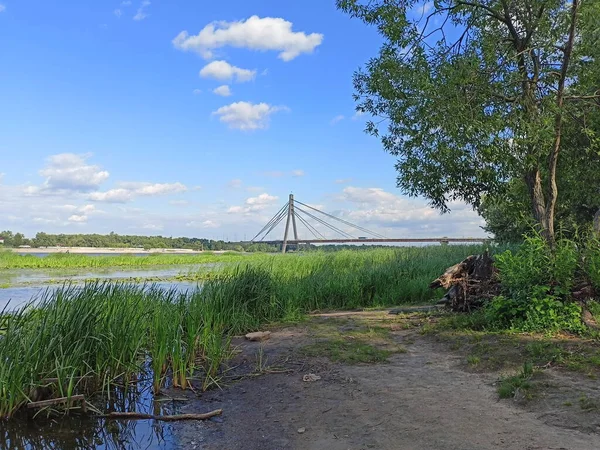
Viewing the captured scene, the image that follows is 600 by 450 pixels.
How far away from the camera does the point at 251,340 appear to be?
25.2 feet

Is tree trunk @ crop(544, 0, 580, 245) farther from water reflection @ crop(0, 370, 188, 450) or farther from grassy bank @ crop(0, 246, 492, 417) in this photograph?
water reflection @ crop(0, 370, 188, 450)

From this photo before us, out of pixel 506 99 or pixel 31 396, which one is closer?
pixel 31 396

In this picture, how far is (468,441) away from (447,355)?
2594mm

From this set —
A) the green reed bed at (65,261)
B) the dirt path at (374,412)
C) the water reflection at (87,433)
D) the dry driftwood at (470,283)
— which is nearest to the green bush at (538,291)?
the dry driftwood at (470,283)

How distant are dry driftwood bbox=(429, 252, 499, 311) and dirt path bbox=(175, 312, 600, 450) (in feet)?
7.58

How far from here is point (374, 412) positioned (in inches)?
171

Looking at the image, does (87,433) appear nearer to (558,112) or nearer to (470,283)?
(470,283)

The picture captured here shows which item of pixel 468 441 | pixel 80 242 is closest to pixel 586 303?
pixel 468 441

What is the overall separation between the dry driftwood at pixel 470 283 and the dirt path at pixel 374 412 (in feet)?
7.58

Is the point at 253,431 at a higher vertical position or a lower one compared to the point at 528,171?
lower

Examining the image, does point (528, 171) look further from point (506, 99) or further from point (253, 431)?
point (253, 431)

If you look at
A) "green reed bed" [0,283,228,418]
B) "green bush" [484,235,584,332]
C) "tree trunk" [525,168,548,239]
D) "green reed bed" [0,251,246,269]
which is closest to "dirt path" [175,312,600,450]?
"green reed bed" [0,283,228,418]

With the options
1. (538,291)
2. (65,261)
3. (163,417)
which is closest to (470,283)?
(538,291)

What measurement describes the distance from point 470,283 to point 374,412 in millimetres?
4780
